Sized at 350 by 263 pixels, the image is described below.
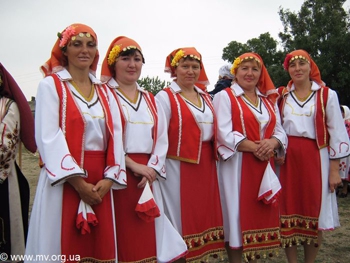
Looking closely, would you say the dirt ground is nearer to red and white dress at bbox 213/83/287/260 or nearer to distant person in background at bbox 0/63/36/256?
distant person in background at bbox 0/63/36/256

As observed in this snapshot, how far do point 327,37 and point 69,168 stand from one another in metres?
15.2

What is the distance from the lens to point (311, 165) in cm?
353

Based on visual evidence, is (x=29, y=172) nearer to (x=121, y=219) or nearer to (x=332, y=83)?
(x=121, y=219)

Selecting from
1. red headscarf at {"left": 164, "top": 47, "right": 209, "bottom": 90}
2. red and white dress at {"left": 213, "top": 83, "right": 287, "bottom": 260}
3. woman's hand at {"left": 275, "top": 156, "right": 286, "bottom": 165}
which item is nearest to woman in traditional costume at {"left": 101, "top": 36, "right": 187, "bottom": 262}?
red headscarf at {"left": 164, "top": 47, "right": 209, "bottom": 90}

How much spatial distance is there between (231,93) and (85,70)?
4.77ft

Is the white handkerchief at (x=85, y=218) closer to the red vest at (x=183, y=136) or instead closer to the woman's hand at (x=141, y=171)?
the woman's hand at (x=141, y=171)

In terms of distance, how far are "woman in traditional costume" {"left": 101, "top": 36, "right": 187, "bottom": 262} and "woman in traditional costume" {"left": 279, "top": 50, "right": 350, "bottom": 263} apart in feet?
4.50

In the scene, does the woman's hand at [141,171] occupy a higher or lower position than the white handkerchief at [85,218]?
higher

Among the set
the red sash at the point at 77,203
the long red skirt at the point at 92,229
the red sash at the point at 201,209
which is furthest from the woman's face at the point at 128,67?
the red sash at the point at 201,209

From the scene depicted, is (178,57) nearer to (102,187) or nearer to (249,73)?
(249,73)

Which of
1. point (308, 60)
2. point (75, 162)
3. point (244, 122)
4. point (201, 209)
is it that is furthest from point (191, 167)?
point (308, 60)

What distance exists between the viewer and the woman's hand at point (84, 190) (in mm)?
2295

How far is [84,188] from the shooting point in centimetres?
230

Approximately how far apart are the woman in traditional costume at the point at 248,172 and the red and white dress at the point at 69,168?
45.4 inches
